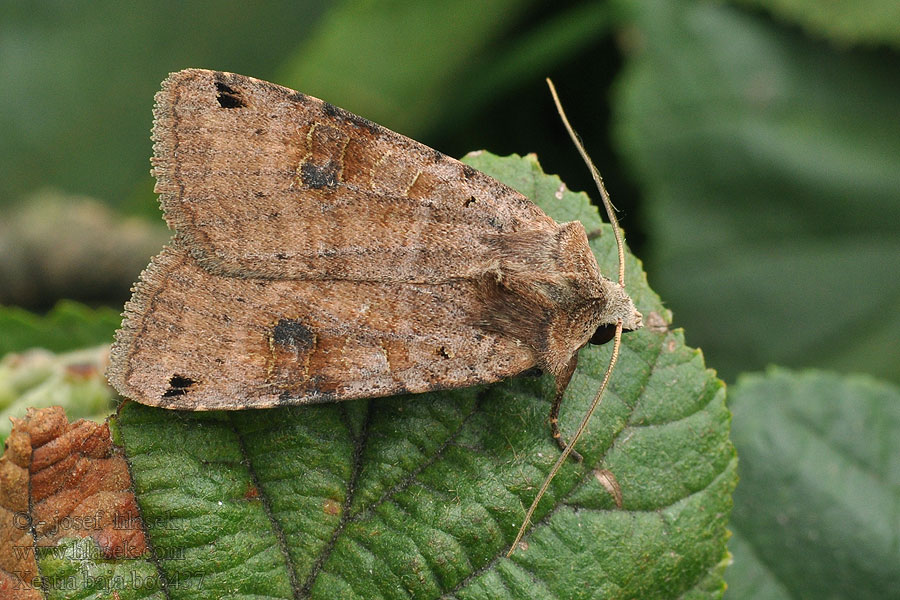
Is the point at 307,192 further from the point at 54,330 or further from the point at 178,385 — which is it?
the point at 54,330

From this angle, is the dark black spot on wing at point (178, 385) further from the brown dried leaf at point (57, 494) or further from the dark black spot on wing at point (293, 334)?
the dark black spot on wing at point (293, 334)

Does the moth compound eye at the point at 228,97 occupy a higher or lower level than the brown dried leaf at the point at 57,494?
higher

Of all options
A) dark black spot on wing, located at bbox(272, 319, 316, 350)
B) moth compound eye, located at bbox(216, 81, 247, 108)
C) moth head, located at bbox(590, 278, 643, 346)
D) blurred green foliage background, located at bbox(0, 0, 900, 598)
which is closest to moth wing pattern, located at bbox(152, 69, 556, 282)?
moth compound eye, located at bbox(216, 81, 247, 108)

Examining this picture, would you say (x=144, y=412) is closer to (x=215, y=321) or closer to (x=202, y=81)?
(x=215, y=321)

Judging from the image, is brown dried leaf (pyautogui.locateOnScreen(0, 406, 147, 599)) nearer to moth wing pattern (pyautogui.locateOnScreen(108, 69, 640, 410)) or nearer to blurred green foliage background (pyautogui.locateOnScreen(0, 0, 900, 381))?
moth wing pattern (pyautogui.locateOnScreen(108, 69, 640, 410))

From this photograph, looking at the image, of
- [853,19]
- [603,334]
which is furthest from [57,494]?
[853,19]

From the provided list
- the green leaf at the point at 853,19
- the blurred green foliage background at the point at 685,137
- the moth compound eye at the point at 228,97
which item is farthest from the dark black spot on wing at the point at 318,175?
the green leaf at the point at 853,19
